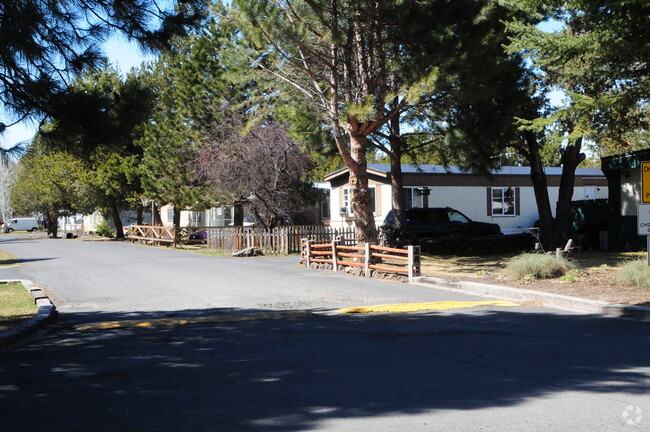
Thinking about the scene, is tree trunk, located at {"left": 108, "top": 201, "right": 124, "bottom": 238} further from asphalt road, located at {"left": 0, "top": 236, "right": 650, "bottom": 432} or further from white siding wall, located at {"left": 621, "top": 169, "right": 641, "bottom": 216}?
asphalt road, located at {"left": 0, "top": 236, "right": 650, "bottom": 432}

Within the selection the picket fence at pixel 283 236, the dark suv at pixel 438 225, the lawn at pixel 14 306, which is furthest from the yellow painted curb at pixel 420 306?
the picket fence at pixel 283 236

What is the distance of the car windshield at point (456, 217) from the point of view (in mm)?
27016

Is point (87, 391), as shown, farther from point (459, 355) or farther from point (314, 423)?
point (459, 355)

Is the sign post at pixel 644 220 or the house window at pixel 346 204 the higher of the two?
the house window at pixel 346 204

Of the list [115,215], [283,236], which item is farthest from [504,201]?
[115,215]

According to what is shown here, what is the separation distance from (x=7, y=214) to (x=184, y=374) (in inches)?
3648

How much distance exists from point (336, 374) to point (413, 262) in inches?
392

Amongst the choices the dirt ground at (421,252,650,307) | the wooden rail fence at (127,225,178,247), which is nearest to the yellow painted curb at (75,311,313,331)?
the dirt ground at (421,252,650,307)

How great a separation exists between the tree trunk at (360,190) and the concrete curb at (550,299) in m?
4.56

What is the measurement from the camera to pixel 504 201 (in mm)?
33031

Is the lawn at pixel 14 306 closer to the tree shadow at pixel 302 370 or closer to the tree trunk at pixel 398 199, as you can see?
the tree shadow at pixel 302 370

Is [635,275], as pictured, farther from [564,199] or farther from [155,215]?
[155,215]

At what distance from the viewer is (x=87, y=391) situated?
20.9ft

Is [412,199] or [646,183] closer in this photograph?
[646,183]
